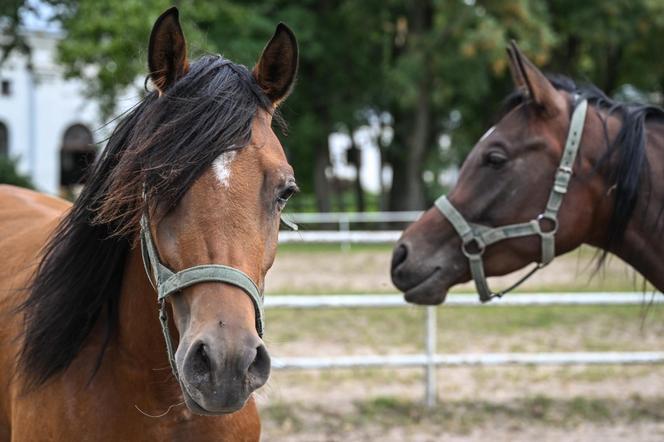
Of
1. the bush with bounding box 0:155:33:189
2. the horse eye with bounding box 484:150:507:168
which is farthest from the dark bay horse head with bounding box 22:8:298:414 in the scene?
the bush with bounding box 0:155:33:189

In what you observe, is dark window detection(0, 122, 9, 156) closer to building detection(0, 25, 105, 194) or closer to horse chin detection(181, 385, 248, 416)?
building detection(0, 25, 105, 194)

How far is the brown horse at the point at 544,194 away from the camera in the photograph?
3311 mm

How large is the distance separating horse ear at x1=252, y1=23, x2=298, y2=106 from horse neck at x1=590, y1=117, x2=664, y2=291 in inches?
64.1

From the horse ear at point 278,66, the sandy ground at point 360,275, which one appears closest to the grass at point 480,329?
the sandy ground at point 360,275

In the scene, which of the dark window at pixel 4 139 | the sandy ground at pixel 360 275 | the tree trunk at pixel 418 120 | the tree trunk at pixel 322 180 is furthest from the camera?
the dark window at pixel 4 139

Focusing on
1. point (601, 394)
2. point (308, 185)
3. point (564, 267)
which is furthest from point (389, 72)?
point (601, 394)

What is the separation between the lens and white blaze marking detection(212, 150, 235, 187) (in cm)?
204

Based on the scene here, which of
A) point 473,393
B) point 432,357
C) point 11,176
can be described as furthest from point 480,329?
point 11,176

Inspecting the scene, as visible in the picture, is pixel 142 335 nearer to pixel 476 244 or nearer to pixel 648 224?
pixel 476 244

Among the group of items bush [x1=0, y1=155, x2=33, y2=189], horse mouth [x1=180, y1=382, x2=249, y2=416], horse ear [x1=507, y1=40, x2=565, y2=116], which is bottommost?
bush [x1=0, y1=155, x2=33, y2=189]

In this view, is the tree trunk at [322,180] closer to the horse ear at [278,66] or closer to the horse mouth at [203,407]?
the horse ear at [278,66]

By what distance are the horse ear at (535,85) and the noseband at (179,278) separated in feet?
5.92

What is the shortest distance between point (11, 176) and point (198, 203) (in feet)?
51.6

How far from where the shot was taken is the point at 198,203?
2004 millimetres
